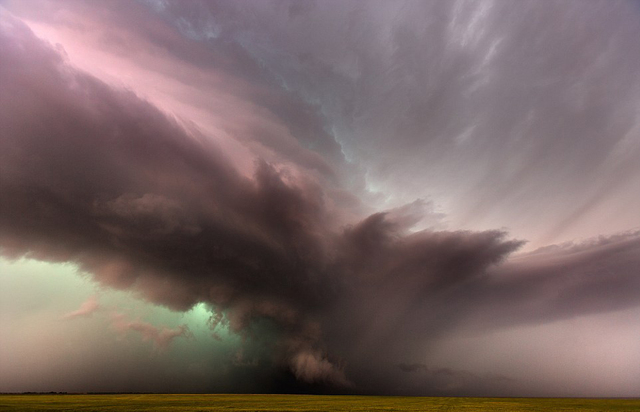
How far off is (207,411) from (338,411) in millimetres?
28032

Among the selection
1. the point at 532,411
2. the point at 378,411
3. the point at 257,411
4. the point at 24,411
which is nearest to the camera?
the point at 24,411

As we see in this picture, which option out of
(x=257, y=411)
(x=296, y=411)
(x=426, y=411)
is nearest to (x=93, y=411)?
(x=257, y=411)

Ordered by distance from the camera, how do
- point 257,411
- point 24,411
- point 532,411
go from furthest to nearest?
point 532,411
point 257,411
point 24,411

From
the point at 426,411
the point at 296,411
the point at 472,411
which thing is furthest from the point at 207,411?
the point at 472,411

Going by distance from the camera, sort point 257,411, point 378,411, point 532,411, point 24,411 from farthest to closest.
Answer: point 532,411 → point 378,411 → point 257,411 → point 24,411

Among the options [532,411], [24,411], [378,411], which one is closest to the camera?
[24,411]

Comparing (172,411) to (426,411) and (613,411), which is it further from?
(613,411)

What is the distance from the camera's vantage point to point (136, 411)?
230 ft

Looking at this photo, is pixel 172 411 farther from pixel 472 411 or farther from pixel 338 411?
pixel 472 411

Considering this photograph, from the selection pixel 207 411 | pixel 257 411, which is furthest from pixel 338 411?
pixel 207 411

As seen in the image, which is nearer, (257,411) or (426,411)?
(257,411)

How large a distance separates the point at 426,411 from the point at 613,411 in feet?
157

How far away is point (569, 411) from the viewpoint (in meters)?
87.6

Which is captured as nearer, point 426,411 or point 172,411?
point 172,411
